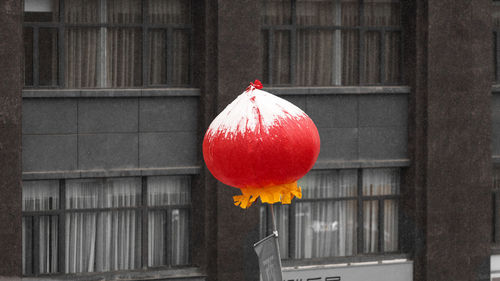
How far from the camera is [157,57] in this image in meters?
14.4

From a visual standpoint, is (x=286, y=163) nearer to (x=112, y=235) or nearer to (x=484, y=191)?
(x=112, y=235)

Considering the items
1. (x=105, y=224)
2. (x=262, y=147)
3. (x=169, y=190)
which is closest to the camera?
(x=262, y=147)

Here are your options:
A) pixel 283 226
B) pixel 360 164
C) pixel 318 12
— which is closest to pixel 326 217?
→ pixel 283 226

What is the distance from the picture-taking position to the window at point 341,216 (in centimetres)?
1511

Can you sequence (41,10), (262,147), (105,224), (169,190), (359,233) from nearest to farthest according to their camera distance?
(262,147) → (41,10) → (105,224) → (169,190) → (359,233)

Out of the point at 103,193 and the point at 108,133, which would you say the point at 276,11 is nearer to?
the point at 108,133

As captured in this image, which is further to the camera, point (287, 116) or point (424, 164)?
point (424, 164)

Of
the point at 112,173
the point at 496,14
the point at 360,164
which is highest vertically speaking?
the point at 496,14

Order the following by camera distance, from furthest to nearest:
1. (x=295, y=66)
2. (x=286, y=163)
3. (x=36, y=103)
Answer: (x=295, y=66), (x=36, y=103), (x=286, y=163)

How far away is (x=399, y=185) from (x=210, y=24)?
5.47 meters

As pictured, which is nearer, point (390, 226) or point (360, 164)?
point (360, 164)

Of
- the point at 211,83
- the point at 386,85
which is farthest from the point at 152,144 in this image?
the point at 386,85

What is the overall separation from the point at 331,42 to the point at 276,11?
54.8 inches

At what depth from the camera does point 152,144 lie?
46.3 feet
